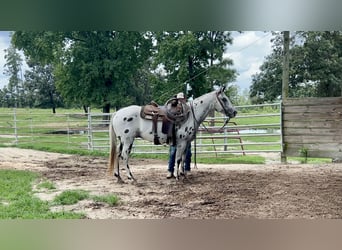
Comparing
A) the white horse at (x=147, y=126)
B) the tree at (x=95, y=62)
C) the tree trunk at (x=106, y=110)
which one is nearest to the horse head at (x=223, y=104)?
the white horse at (x=147, y=126)

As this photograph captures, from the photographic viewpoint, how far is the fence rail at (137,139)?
2959 millimetres

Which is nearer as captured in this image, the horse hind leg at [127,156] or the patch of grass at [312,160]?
the horse hind leg at [127,156]

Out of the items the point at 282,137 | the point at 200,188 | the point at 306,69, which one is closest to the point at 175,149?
the point at 200,188

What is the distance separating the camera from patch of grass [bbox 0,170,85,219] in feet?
8.87

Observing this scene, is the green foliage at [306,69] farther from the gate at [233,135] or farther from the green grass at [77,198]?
the green grass at [77,198]

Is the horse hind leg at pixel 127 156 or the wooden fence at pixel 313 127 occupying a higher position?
the wooden fence at pixel 313 127

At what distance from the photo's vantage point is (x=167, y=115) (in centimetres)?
288

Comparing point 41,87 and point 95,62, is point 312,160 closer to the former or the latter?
point 95,62

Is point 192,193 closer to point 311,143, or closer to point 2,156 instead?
point 311,143

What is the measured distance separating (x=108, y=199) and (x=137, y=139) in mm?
539

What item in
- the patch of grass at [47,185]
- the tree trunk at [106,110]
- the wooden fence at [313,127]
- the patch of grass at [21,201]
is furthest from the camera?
the wooden fence at [313,127]

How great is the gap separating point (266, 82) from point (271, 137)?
508mm

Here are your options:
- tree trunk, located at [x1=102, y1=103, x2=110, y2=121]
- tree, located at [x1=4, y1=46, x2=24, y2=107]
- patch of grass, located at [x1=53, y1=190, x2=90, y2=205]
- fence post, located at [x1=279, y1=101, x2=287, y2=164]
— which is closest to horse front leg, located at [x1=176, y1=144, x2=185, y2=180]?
tree trunk, located at [x1=102, y1=103, x2=110, y2=121]

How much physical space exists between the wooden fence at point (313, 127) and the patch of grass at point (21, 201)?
1.92 m
